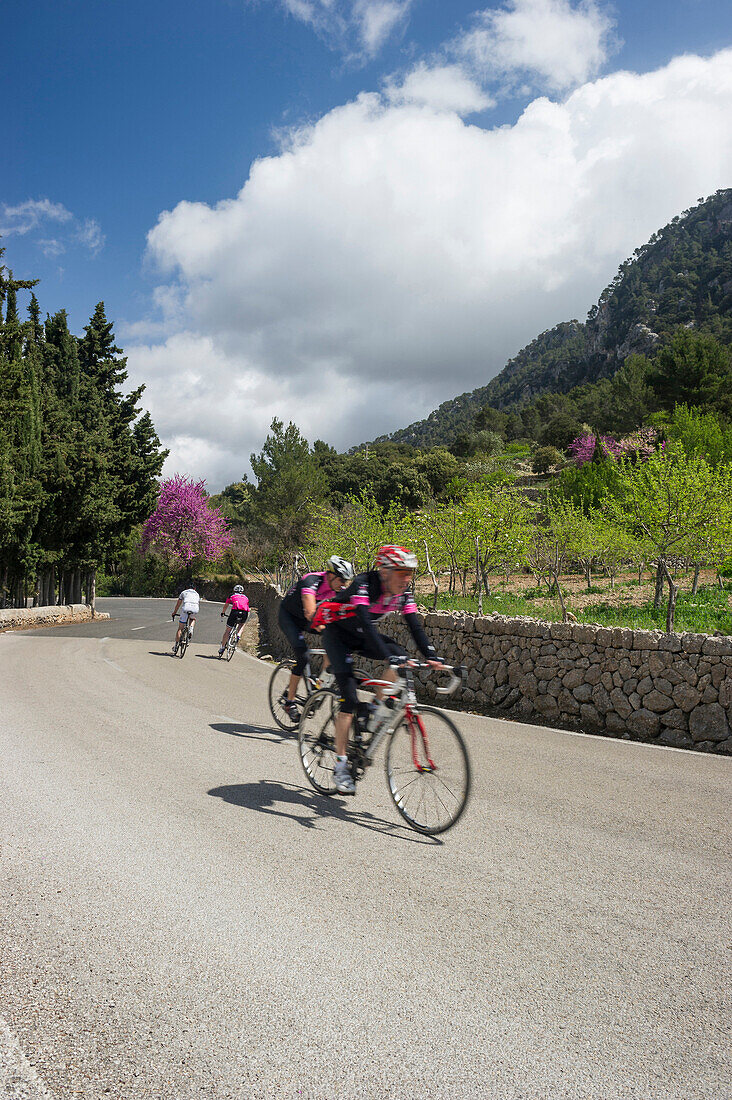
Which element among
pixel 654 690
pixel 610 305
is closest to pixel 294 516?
pixel 654 690

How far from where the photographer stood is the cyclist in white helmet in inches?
270

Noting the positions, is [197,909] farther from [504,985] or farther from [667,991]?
[667,991]

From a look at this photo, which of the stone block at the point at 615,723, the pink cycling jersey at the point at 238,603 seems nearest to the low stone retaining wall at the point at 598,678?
the stone block at the point at 615,723

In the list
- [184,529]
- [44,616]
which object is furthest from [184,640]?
[184,529]

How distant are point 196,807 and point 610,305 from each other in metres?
178

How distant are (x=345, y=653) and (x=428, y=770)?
3.71ft

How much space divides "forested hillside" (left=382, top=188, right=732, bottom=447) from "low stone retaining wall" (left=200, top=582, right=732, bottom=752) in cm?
9466

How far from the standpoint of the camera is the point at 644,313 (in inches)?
5507

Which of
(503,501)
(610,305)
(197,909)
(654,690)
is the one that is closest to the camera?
(197,909)

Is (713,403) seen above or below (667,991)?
above

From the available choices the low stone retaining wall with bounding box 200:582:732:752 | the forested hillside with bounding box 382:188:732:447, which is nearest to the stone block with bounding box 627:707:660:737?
the low stone retaining wall with bounding box 200:582:732:752

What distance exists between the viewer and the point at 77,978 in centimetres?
289

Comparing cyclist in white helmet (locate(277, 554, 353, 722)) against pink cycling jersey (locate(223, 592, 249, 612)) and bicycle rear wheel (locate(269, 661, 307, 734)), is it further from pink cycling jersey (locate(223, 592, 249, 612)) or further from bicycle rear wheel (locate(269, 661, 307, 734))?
pink cycling jersey (locate(223, 592, 249, 612))

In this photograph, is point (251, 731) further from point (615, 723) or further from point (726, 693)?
point (726, 693)
